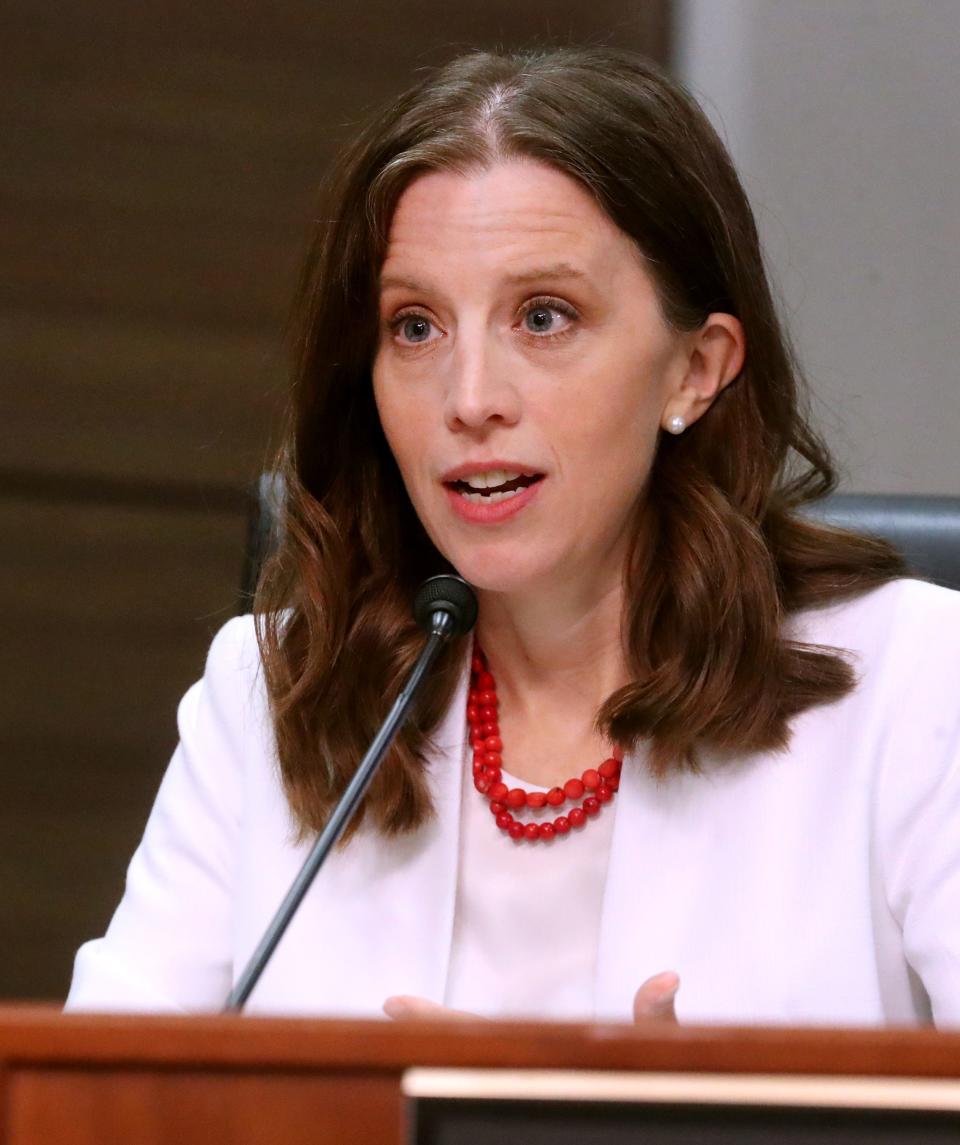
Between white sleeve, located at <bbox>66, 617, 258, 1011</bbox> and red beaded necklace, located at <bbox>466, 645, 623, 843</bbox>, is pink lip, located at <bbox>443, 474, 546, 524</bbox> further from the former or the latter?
white sleeve, located at <bbox>66, 617, 258, 1011</bbox>

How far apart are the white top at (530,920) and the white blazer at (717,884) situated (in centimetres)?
3

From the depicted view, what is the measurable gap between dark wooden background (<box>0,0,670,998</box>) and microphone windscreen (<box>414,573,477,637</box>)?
3.63ft

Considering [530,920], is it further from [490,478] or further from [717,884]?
[490,478]

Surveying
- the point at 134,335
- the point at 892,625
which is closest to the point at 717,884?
the point at 892,625

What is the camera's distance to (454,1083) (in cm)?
55

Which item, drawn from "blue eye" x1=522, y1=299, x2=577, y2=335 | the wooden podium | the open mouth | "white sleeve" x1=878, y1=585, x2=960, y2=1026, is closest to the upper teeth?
the open mouth

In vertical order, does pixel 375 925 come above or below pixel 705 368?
below

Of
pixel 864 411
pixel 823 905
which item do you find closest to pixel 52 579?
pixel 864 411

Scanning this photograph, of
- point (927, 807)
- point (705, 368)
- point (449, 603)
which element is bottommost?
point (927, 807)

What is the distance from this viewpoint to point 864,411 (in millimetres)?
2252

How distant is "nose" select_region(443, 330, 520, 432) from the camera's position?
49.8 inches

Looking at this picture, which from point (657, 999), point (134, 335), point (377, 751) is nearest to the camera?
point (657, 999)

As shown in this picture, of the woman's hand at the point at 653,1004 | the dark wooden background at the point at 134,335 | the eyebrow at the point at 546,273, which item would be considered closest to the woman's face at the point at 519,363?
the eyebrow at the point at 546,273

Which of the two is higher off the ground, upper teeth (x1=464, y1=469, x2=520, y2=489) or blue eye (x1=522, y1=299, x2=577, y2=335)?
blue eye (x1=522, y1=299, x2=577, y2=335)
